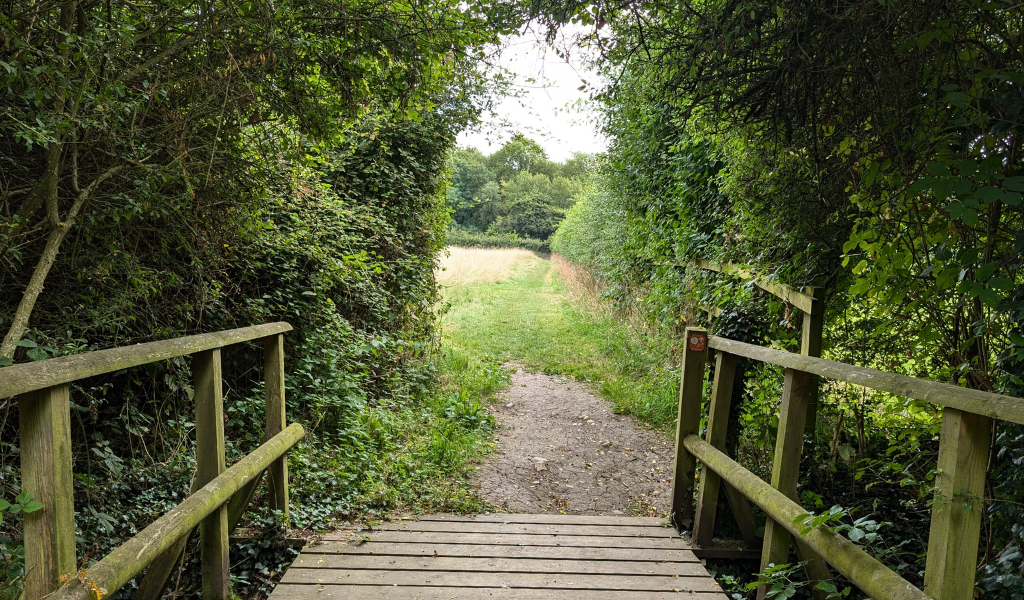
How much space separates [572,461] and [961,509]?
4561 mm

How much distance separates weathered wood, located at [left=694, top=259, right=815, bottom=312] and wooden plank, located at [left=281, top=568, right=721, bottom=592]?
1.87m

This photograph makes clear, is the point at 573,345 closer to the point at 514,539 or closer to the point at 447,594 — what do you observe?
the point at 514,539

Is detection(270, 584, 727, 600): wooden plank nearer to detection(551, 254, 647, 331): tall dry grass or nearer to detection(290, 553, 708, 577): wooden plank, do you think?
detection(290, 553, 708, 577): wooden plank

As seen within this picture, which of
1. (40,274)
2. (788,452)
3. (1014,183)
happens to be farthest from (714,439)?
(40,274)

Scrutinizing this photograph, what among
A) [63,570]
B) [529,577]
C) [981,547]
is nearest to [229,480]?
[63,570]

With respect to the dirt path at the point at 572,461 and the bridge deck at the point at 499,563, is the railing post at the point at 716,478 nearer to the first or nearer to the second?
the bridge deck at the point at 499,563

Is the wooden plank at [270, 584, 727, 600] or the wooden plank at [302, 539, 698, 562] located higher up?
the wooden plank at [270, 584, 727, 600]

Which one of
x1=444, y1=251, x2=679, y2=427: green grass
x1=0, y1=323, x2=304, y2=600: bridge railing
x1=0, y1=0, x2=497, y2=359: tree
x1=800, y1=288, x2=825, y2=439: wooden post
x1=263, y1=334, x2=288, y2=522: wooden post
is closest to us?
x1=0, y1=323, x2=304, y2=600: bridge railing

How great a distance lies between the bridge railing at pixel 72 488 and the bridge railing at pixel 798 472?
2546mm

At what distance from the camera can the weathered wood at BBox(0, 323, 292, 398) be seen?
1507 mm

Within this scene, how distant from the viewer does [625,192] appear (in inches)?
359

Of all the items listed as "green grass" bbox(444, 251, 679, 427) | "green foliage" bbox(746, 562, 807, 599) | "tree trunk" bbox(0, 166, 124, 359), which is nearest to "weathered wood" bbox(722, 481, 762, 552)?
"green foliage" bbox(746, 562, 807, 599)

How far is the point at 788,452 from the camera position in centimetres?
268

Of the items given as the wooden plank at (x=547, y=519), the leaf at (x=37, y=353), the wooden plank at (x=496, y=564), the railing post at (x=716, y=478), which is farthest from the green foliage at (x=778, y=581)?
the leaf at (x=37, y=353)
